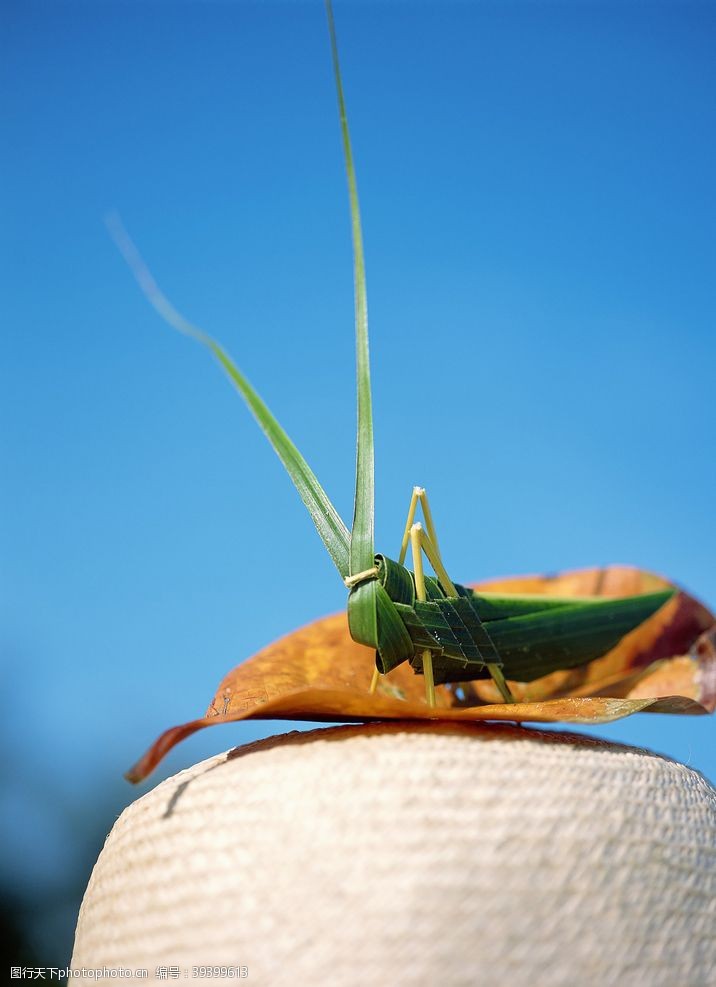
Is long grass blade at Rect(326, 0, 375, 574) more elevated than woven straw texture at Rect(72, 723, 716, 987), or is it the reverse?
long grass blade at Rect(326, 0, 375, 574)

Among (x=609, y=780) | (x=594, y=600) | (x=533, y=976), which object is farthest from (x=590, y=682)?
(x=533, y=976)

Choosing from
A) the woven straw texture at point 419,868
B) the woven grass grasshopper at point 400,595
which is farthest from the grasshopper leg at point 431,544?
the woven straw texture at point 419,868

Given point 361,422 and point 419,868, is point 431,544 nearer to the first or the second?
point 361,422

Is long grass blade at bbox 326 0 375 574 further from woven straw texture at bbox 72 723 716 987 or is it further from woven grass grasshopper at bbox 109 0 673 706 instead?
woven straw texture at bbox 72 723 716 987

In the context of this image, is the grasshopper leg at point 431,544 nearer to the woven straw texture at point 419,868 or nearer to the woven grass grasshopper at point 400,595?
the woven grass grasshopper at point 400,595

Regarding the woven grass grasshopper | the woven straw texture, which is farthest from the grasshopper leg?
the woven straw texture

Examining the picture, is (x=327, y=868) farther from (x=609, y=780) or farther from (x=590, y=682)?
(x=590, y=682)
